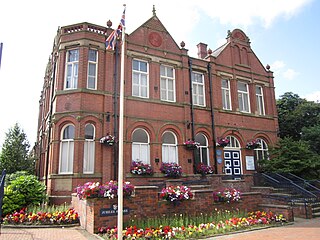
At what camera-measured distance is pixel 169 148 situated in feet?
51.3

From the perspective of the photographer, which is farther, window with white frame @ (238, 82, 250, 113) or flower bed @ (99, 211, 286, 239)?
window with white frame @ (238, 82, 250, 113)

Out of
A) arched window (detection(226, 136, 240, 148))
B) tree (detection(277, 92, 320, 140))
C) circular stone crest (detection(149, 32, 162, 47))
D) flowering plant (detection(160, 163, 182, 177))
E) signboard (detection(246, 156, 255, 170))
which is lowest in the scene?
flowering plant (detection(160, 163, 182, 177))

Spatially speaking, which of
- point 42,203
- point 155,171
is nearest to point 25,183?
point 42,203

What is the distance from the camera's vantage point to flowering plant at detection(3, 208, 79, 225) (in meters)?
9.66

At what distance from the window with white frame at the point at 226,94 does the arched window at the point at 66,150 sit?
34.2 ft

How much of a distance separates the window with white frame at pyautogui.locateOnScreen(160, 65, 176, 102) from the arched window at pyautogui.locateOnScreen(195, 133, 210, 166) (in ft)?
9.56

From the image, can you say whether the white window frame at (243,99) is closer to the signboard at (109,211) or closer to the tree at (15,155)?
the signboard at (109,211)

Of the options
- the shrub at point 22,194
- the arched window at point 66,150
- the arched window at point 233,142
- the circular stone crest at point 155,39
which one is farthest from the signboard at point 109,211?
the arched window at point 233,142

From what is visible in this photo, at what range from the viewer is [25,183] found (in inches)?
449

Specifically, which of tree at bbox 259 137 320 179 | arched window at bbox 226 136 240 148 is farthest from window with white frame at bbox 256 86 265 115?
tree at bbox 259 137 320 179

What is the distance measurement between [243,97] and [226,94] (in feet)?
5.52

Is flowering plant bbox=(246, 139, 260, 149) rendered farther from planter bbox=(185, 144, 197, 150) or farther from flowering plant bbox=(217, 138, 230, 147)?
planter bbox=(185, 144, 197, 150)

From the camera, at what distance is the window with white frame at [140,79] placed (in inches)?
614

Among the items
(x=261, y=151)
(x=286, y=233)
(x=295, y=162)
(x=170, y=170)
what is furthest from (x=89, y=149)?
(x=261, y=151)
